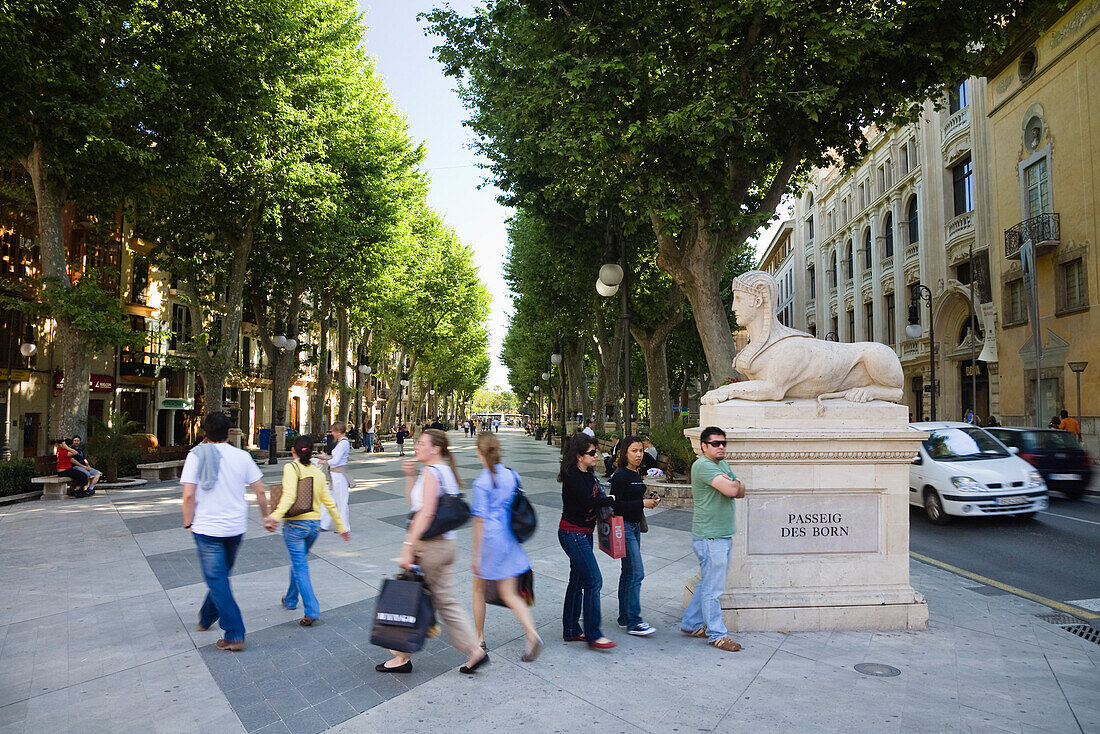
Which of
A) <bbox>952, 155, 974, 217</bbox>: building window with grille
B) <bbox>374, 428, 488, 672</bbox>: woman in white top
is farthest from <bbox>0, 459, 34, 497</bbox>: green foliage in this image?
<bbox>952, 155, 974, 217</bbox>: building window with grille

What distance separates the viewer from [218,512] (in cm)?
504

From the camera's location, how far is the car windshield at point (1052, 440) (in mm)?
13422

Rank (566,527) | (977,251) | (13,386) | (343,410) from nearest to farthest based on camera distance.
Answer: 1. (566,527)
2. (13,386)
3. (977,251)
4. (343,410)

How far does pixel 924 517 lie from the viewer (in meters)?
11.4

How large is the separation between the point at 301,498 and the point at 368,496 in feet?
29.4

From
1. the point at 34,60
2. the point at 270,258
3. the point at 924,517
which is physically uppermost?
the point at 34,60

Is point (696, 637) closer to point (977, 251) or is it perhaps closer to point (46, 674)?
point (46, 674)

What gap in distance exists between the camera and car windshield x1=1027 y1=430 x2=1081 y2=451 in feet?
44.0

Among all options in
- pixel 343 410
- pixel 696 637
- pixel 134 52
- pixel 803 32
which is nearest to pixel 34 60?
pixel 134 52

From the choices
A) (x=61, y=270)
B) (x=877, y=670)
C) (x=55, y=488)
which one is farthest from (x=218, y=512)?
(x=61, y=270)

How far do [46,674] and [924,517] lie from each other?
1213 cm

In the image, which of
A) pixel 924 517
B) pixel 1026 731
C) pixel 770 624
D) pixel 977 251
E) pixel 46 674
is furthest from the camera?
pixel 977 251

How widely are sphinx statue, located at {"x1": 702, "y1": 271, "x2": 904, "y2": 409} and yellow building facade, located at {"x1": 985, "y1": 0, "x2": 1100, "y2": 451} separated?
19586 millimetres

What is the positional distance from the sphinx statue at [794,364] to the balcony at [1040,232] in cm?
2243
